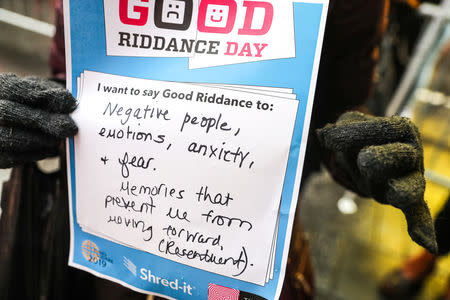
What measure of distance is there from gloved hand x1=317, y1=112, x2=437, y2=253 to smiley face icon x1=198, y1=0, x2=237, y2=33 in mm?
245

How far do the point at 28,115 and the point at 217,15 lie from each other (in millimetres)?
372

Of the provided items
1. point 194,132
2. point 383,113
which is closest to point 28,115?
point 194,132

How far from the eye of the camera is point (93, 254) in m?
0.62

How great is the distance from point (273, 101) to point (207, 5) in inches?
7.8

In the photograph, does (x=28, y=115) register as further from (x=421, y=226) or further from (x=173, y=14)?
(x=421, y=226)

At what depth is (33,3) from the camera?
257 centimetres

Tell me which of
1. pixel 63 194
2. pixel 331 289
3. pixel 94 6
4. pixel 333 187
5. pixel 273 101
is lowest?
pixel 331 289

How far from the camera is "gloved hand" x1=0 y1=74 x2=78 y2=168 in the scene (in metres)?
0.54

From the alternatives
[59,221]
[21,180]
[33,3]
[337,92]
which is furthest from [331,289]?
[33,3]

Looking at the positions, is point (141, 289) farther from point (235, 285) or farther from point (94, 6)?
point (94, 6)

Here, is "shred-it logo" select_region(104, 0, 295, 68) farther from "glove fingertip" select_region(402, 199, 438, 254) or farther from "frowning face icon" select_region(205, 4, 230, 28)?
"glove fingertip" select_region(402, 199, 438, 254)

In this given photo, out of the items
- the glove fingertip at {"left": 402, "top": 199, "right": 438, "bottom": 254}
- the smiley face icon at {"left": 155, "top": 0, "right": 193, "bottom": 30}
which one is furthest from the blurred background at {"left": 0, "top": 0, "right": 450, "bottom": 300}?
the smiley face icon at {"left": 155, "top": 0, "right": 193, "bottom": 30}

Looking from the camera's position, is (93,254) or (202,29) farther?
(93,254)

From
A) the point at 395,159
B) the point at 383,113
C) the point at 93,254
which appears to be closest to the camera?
the point at 395,159
